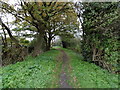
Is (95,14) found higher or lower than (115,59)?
higher

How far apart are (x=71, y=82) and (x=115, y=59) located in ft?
12.3

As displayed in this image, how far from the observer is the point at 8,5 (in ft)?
28.2

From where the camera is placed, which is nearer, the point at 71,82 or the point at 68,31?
the point at 71,82

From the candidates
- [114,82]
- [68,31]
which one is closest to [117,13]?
[114,82]

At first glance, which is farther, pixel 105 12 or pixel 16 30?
pixel 16 30

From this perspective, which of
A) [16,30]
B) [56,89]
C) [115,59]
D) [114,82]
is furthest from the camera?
[16,30]

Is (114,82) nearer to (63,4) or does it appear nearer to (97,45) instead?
(97,45)

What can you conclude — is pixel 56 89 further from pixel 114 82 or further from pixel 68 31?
pixel 68 31

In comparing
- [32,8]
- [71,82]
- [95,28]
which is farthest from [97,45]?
[32,8]

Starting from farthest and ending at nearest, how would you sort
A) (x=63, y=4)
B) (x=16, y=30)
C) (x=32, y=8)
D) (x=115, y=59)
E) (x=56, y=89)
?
(x=16, y=30) → (x=63, y=4) → (x=32, y=8) → (x=115, y=59) → (x=56, y=89)

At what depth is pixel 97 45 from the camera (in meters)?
7.61

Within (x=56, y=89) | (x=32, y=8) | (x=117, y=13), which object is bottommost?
(x=56, y=89)

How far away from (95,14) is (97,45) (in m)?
2.66

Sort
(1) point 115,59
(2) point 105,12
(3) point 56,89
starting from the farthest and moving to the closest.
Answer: (2) point 105,12, (1) point 115,59, (3) point 56,89
